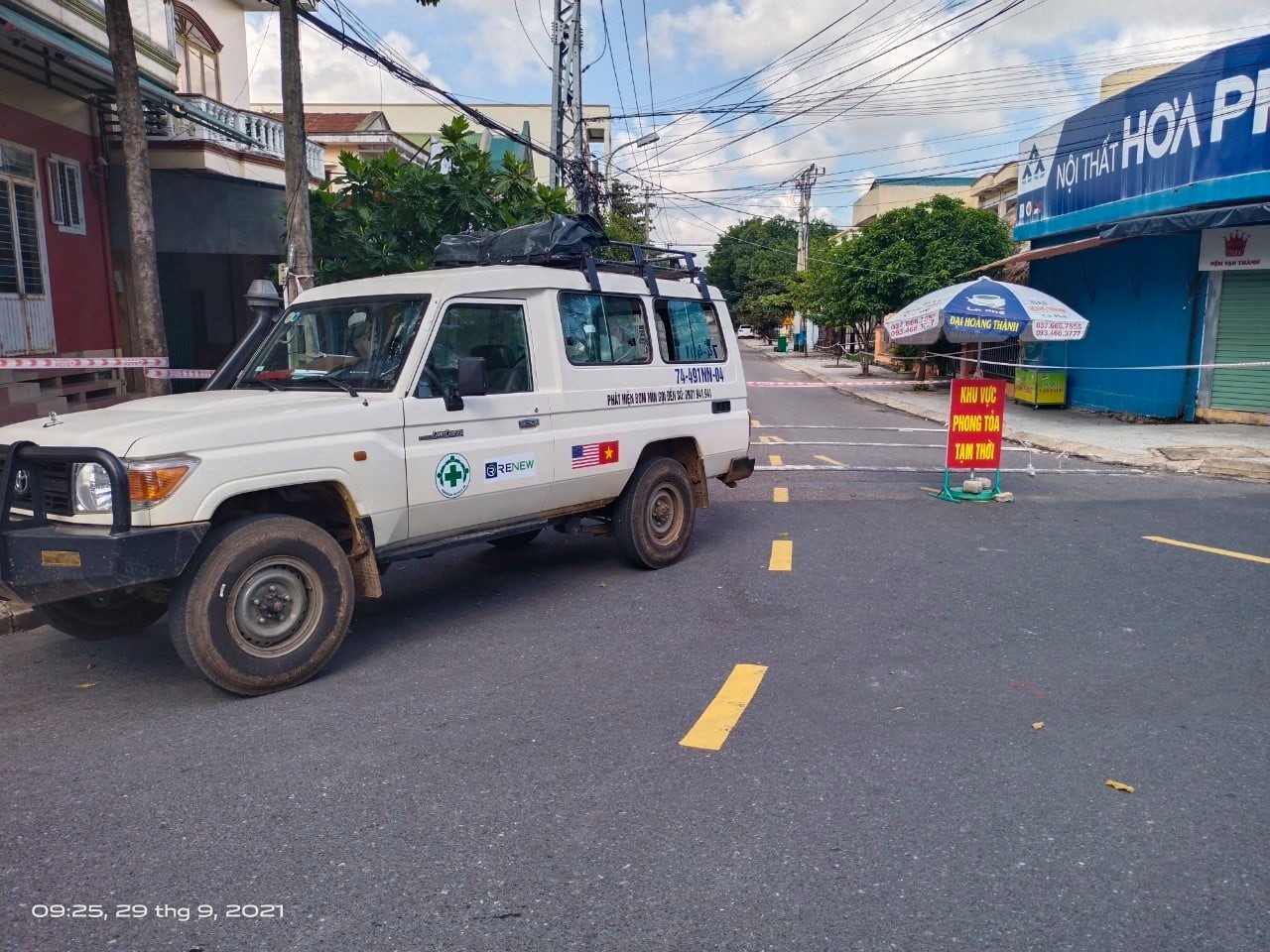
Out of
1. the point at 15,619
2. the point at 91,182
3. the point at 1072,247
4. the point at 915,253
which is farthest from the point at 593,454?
the point at 915,253

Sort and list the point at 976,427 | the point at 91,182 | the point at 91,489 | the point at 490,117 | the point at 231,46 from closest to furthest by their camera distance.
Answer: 1. the point at 91,489
2. the point at 976,427
3. the point at 91,182
4. the point at 231,46
5. the point at 490,117

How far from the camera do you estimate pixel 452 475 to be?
220 inches

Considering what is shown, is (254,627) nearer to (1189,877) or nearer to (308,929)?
(308,929)

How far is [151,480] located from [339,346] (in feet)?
5.84

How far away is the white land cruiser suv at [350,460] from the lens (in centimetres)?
439

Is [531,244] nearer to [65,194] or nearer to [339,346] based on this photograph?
[339,346]

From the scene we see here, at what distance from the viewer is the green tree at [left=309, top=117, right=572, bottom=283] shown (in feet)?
39.0

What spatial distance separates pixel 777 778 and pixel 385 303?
11.9ft

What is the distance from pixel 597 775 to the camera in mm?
3916

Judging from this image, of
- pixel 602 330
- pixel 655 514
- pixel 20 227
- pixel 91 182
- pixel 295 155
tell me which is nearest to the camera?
pixel 602 330

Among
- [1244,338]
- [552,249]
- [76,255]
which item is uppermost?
[76,255]

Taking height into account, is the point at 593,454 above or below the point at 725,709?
above

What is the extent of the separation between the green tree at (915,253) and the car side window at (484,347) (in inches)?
865

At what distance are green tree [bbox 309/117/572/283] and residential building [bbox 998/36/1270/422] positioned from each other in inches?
399
